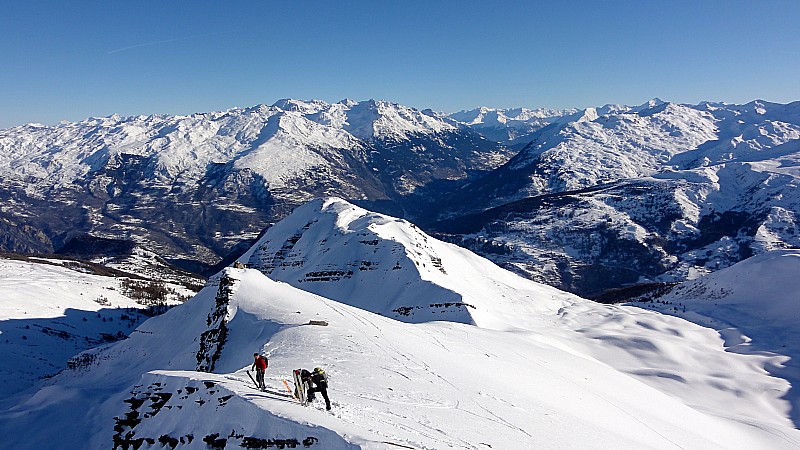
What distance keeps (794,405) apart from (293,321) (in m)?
60.4

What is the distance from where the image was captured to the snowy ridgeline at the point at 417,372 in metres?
18.5

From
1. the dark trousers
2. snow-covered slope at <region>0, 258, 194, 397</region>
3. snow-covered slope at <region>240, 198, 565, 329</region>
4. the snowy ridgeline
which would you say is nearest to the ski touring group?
the dark trousers

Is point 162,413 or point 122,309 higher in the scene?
point 162,413

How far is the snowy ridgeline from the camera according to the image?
1845cm

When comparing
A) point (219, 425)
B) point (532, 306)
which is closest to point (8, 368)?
point (219, 425)

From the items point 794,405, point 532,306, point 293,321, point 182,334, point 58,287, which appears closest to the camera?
point 293,321

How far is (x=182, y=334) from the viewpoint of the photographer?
4625 cm

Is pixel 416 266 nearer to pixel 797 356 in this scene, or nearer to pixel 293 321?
pixel 293 321

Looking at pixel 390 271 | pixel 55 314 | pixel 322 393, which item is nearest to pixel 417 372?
pixel 322 393

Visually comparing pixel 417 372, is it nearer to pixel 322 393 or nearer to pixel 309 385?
pixel 322 393

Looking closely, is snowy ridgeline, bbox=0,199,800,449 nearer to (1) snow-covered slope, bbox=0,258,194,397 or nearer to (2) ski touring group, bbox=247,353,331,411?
(2) ski touring group, bbox=247,353,331,411

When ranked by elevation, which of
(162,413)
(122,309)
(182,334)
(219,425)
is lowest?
(122,309)

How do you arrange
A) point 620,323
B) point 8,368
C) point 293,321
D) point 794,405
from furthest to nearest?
1. point 620,323
2. point 8,368
3. point 794,405
4. point 293,321

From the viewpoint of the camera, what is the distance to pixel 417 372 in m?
27.4
